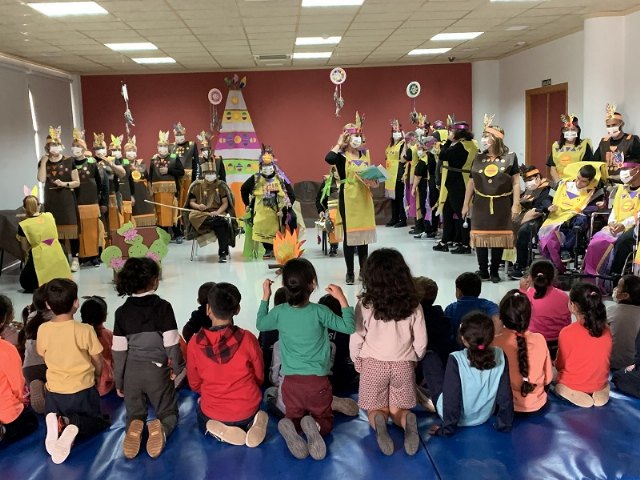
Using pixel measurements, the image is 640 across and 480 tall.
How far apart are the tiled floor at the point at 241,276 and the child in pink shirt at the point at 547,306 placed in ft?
5.21

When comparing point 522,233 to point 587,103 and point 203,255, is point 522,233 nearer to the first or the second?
point 587,103

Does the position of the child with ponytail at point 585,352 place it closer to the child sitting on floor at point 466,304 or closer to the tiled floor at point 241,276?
the child sitting on floor at point 466,304

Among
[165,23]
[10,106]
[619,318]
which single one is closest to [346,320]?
[619,318]

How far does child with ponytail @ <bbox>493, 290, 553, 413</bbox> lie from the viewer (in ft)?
9.84

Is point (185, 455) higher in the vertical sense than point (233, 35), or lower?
lower

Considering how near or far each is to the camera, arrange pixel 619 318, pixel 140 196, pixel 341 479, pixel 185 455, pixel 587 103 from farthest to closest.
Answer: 1. pixel 140 196
2. pixel 587 103
3. pixel 619 318
4. pixel 185 455
5. pixel 341 479

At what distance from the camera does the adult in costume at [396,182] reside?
33.4 feet

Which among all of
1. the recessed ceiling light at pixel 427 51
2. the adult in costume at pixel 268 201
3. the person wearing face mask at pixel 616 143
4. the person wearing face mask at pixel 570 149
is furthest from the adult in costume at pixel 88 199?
the person wearing face mask at pixel 616 143

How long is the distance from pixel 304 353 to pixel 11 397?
4.40 ft

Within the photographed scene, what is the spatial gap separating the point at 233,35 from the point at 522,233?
14.0 ft

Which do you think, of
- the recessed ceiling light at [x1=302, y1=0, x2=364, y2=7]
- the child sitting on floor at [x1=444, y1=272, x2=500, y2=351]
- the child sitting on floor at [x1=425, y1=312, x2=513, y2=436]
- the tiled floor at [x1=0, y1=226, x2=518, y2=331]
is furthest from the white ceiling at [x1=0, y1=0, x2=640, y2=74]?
the child sitting on floor at [x1=425, y1=312, x2=513, y2=436]

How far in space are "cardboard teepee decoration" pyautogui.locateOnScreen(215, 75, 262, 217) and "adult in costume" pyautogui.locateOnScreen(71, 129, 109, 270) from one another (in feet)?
15.4

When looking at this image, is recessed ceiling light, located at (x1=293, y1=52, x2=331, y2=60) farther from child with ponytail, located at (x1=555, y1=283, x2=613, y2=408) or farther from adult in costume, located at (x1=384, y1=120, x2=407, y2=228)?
child with ponytail, located at (x1=555, y1=283, x2=613, y2=408)

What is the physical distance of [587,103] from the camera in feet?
25.7
